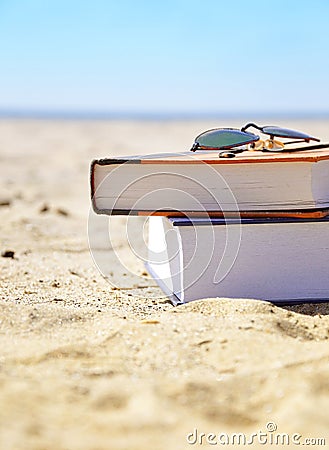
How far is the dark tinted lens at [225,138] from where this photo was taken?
3.02 metres

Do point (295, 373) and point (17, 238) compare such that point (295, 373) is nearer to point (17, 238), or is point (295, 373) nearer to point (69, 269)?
point (69, 269)

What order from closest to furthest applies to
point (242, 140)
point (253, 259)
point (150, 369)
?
point (150, 369) → point (253, 259) → point (242, 140)

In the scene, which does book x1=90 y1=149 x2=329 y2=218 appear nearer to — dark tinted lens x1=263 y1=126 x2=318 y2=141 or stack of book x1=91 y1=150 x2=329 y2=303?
stack of book x1=91 y1=150 x2=329 y2=303

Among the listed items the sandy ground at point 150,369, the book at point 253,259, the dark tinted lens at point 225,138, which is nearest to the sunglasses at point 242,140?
the dark tinted lens at point 225,138

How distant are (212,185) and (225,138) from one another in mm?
379

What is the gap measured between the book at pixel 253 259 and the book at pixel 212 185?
0.07 m

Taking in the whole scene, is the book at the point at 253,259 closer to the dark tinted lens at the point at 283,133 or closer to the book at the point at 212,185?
the book at the point at 212,185

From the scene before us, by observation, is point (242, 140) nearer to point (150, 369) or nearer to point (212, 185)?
point (212, 185)

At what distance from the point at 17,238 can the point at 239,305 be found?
8.61 feet

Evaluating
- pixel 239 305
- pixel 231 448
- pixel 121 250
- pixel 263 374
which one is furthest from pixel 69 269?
pixel 231 448

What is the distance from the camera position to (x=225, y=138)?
3061mm

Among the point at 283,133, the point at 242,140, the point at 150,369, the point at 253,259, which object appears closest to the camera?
the point at 150,369

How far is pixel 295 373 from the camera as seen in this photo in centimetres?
203

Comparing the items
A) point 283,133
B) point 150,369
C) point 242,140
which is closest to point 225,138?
point 242,140
